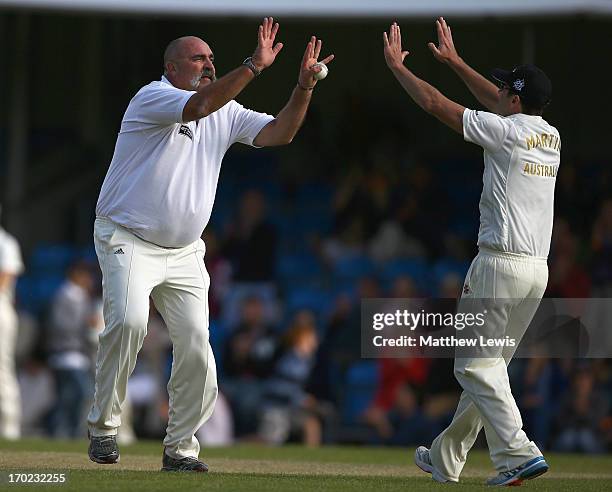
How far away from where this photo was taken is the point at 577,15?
1553 centimetres

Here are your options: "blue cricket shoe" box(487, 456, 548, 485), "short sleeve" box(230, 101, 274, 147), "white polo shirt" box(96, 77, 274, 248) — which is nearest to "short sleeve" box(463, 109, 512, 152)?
"short sleeve" box(230, 101, 274, 147)

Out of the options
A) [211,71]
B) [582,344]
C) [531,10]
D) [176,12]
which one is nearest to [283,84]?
[176,12]

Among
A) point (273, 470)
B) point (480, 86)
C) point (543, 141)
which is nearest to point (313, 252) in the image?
point (273, 470)

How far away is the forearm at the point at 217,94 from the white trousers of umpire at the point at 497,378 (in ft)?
5.48

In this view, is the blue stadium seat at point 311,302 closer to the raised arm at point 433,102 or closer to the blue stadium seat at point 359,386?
the blue stadium seat at point 359,386

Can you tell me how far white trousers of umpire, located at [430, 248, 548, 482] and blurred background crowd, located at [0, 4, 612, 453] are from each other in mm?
5827

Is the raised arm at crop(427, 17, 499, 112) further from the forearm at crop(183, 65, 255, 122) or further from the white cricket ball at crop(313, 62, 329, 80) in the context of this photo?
the forearm at crop(183, 65, 255, 122)

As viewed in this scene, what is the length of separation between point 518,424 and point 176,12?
33.6 ft

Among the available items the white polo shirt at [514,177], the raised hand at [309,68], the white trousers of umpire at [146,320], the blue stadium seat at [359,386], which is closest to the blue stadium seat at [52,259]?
the blue stadium seat at [359,386]

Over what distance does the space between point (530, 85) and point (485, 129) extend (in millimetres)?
413

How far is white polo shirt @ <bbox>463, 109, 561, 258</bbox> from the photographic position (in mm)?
7402

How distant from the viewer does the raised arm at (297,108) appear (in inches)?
310

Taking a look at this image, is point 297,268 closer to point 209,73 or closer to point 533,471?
point 209,73

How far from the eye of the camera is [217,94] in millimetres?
7289
